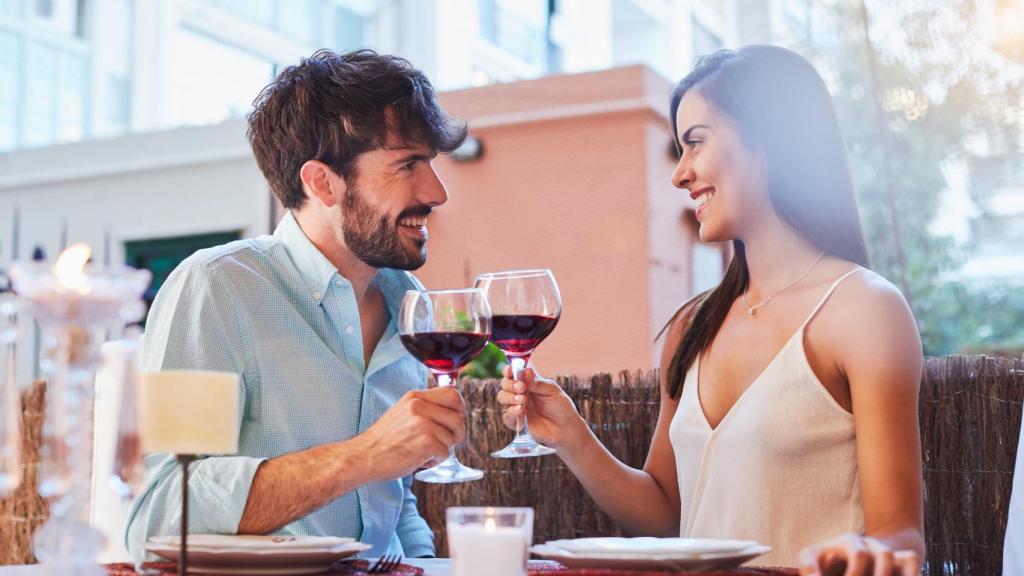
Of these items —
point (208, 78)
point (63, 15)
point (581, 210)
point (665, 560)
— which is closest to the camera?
point (665, 560)

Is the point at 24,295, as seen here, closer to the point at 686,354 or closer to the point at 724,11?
the point at 686,354

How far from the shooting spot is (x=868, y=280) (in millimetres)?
1997

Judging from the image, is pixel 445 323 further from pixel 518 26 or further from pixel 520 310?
pixel 518 26

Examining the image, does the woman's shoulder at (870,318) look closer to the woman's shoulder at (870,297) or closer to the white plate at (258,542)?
the woman's shoulder at (870,297)

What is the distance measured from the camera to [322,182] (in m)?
2.37

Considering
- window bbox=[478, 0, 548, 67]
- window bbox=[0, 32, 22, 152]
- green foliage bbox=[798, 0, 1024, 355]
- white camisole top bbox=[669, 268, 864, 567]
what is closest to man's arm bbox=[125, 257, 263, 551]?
white camisole top bbox=[669, 268, 864, 567]

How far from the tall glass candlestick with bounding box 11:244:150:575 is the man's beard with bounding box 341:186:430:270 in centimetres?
118

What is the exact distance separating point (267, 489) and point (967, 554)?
1502 mm

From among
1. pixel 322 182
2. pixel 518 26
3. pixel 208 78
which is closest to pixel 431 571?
pixel 322 182

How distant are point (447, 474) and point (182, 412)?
0.65 meters

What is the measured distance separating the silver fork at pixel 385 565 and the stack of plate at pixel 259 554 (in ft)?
0.11

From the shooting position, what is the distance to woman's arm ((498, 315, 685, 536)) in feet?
6.65

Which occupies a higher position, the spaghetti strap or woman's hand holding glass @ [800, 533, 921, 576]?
the spaghetti strap

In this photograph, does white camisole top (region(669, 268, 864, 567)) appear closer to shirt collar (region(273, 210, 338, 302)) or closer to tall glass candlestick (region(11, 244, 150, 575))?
shirt collar (region(273, 210, 338, 302))
